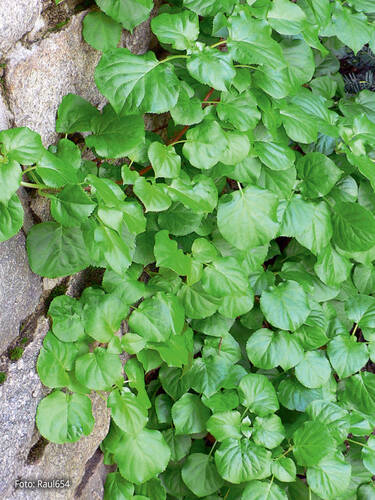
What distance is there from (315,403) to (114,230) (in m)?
0.86

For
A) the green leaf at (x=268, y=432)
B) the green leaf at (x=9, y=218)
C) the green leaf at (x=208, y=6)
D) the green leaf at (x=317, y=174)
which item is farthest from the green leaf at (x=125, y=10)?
the green leaf at (x=268, y=432)

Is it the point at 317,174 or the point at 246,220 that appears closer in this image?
the point at 246,220

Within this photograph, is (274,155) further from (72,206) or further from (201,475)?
(201,475)

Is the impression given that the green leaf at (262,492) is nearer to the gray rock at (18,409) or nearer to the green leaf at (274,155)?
the gray rock at (18,409)

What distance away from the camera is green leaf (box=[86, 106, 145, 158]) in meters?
1.05

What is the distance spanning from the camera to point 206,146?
1142 mm

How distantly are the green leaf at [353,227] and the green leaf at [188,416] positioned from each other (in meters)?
0.61

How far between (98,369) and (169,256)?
0.30 meters

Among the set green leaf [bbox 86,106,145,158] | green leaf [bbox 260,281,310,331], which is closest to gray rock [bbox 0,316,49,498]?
green leaf [bbox 86,106,145,158]

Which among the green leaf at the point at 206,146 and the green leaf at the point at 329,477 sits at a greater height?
the green leaf at the point at 206,146

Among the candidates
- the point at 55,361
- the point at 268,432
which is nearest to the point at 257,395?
the point at 268,432

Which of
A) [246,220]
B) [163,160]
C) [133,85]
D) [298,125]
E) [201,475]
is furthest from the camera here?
[201,475]

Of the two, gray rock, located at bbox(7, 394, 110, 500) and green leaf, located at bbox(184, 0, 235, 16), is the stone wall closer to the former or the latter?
gray rock, located at bbox(7, 394, 110, 500)

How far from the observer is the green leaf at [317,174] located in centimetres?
138
